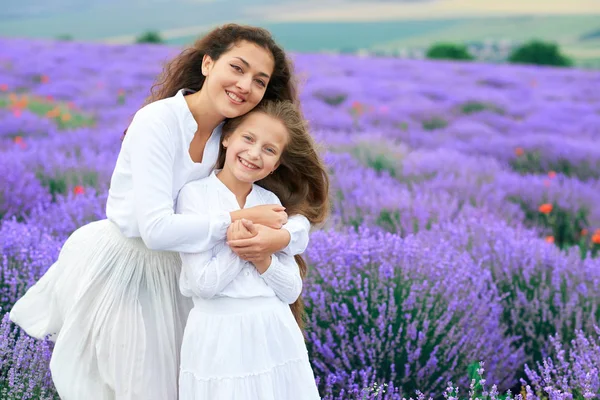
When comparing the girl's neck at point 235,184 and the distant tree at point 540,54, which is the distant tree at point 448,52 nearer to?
the distant tree at point 540,54

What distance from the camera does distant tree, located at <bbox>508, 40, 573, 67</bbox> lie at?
22.5 meters

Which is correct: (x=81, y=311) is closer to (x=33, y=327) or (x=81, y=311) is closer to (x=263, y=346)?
(x=33, y=327)

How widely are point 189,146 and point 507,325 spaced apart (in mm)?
1686

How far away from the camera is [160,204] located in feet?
6.93

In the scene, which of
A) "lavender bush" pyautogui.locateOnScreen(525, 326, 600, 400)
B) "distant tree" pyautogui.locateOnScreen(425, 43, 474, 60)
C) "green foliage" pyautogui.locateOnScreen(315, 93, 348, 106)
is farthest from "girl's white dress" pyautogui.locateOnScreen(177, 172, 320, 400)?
"distant tree" pyautogui.locateOnScreen(425, 43, 474, 60)

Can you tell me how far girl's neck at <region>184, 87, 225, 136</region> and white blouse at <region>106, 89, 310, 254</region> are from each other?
0.04m

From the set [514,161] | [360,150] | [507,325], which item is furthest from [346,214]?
[514,161]

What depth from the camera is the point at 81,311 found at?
2.38m

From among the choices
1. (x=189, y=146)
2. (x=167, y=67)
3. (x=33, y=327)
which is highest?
(x=167, y=67)

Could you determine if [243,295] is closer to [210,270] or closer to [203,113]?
[210,270]

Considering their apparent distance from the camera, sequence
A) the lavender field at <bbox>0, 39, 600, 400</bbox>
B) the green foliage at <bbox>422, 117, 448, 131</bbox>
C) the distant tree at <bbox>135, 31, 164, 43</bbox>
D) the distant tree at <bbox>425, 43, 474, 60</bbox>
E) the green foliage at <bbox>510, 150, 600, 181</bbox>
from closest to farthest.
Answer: the lavender field at <bbox>0, 39, 600, 400</bbox> < the green foliage at <bbox>510, 150, 600, 181</bbox> < the green foliage at <bbox>422, 117, 448, 131</bbox> < the distant tree at <bbox>425, 43, 474, 60</bbox> < the distant tree at <bbox>135, 31, 164, 43</bbox>

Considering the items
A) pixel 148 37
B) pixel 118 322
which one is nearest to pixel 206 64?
pixel 118 322

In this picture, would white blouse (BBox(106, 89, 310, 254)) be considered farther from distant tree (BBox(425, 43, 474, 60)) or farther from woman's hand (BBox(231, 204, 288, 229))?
distant tree (BBox(425, 43, 474, 60))

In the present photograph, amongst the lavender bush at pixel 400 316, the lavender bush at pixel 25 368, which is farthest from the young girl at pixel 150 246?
the lavender bush at pixel 400 316
